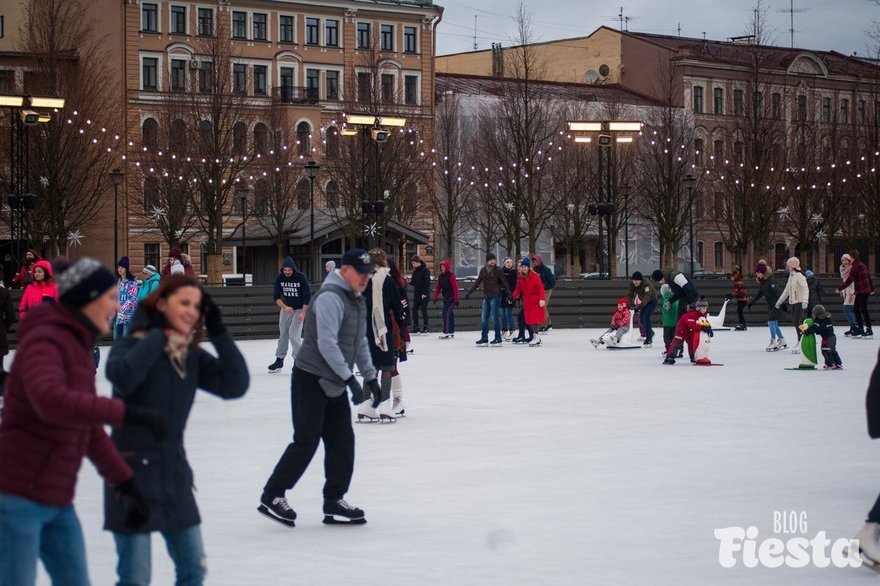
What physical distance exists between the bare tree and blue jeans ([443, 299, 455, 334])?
1561 cm

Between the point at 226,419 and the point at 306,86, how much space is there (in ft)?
177

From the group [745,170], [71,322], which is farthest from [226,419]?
[745,170]

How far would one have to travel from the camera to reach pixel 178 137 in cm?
5034

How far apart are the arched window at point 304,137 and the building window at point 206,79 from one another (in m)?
11.1

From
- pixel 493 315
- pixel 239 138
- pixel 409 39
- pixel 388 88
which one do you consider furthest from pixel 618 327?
pixel 409 39

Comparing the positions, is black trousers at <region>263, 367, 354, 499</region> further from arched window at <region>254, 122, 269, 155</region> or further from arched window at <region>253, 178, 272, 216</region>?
arched window at <region>253, 178, 272, 216</region>

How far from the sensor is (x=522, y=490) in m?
9.13

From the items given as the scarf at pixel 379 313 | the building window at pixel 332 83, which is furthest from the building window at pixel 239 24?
the scarf at pixel 379 313

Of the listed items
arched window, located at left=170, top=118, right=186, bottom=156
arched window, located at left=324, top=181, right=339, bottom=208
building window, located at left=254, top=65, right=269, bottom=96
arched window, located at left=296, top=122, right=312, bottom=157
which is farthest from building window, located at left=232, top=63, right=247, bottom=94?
arched window, located at left=170, top=118, right=186, bottom=156

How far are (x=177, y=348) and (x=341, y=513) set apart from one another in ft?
10.9

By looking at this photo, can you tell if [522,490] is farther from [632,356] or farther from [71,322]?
[632,356]

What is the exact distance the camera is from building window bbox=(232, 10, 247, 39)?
211 feet

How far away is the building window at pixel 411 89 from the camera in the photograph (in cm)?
6744

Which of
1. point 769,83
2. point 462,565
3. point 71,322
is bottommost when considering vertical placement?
point 462,565
